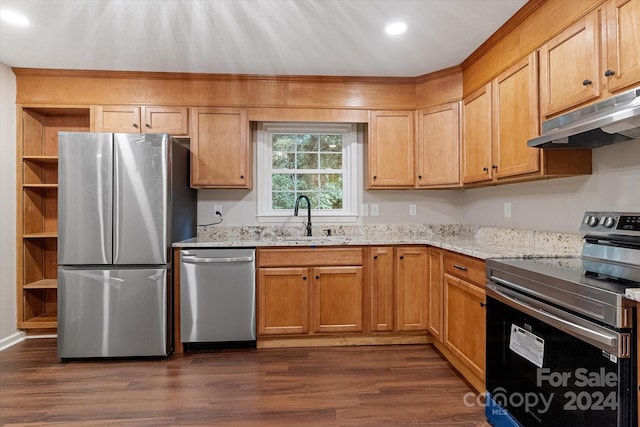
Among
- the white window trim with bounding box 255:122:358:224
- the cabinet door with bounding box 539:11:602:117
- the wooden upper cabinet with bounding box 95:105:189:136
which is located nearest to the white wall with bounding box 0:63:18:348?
the wooden upper cabinet with bounding box 95:105:189:136

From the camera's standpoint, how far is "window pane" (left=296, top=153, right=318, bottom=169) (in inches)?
139

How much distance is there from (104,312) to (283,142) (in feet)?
7.17

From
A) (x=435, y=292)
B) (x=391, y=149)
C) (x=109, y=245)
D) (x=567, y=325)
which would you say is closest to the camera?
(x=567, y=325)

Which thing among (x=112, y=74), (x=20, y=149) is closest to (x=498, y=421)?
(x=112, y=74)

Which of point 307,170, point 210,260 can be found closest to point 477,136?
point 307,170

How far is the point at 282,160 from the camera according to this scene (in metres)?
3.52

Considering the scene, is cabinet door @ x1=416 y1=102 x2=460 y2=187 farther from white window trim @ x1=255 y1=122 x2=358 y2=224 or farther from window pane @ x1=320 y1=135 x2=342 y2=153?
window pane @ x1=320 y1=135 x2=342 y2=153

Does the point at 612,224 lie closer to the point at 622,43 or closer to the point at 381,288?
the point at 622,43

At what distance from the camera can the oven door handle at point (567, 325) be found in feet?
3.62

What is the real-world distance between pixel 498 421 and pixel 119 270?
8.94ft

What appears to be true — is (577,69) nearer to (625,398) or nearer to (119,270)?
(625,398)

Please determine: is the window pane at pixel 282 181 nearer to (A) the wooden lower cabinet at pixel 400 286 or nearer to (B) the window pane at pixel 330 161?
(B) the window pane at pixel 330 161

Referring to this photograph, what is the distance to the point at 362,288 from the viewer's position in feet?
9.54

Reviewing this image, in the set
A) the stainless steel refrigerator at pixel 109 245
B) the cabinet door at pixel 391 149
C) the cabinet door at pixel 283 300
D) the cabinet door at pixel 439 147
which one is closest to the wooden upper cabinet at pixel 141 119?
the stainless steel refrigerator at pixel 109 245
